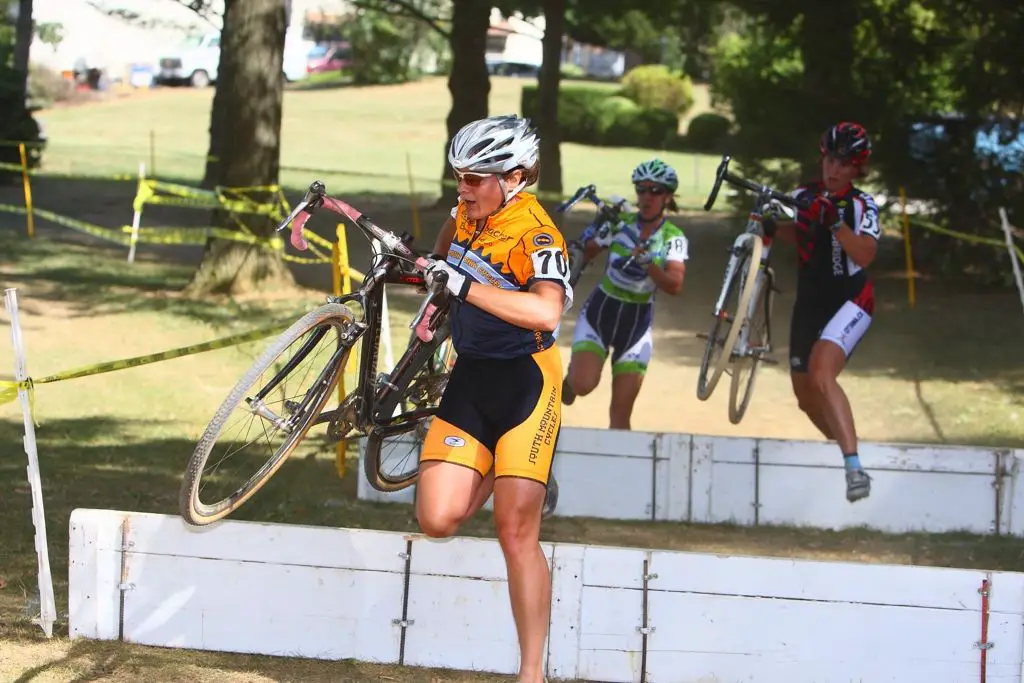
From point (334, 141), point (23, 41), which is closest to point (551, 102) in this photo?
point (23, 41)

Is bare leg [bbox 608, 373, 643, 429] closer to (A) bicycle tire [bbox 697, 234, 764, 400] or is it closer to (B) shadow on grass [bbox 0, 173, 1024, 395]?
(A) bicycle tire [bbox 697, 234, 764, 400]

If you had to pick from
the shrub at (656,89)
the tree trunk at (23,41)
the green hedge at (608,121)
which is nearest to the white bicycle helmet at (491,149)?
the tree trunk at (23,41)

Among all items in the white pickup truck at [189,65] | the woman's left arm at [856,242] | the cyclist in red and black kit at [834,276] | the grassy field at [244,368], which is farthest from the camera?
the white pickup truck at [189,65]

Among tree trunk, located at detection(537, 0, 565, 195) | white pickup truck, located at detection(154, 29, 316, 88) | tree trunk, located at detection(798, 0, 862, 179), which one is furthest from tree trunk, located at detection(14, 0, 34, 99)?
white pickup truck, located at detection(154, 29, 316, 88)

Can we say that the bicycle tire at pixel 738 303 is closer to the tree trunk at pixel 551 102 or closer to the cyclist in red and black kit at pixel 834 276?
the cyclist in red and black kit at pixel 834 276

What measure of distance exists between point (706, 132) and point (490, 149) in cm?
3875

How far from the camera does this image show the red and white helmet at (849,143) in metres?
7.82

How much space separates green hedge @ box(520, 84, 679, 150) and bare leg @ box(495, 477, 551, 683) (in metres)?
39.1

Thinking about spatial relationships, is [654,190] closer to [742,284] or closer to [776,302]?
[742,284]

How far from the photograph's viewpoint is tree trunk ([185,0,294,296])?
15.7 meters

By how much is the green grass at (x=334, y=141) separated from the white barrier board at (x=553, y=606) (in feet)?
59.6

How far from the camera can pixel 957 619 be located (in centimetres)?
550

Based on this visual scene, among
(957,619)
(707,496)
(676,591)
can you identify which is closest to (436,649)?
(676,591)

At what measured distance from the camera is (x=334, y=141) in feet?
138
